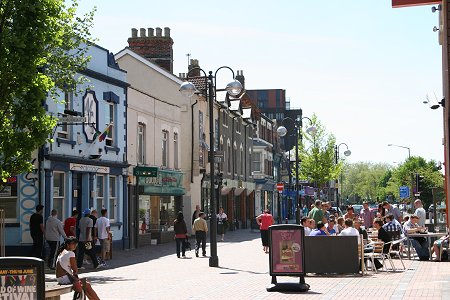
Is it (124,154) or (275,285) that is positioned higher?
(124,154)

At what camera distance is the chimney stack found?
49531 mm

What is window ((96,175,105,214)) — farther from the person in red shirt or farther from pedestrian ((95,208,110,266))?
the person in red shirt

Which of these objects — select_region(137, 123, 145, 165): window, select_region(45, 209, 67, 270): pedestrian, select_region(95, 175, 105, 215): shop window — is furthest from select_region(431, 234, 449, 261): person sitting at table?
select_region(137, 123, 145, 165): window

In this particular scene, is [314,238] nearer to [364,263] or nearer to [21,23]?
[364,263]

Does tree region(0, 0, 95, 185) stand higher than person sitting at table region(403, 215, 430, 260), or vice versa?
tree region(0, 0, 95, 185)

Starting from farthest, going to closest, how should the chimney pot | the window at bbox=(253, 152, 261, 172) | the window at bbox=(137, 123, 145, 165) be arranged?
the window at bbox=(253, 152, 261, 172) → the chimney pot → the window at bbox=(137, 123, 145, 165)

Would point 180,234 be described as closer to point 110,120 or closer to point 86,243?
point 86,243

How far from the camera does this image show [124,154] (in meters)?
35.3

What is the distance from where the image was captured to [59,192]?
2902 cm

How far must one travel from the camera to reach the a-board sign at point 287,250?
17.7 m

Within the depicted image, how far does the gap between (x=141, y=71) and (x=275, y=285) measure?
29346mm

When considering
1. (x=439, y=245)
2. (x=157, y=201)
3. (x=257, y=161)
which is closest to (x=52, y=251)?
(x=439, y=245)

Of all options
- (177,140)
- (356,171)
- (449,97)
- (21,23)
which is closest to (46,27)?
(21,23)

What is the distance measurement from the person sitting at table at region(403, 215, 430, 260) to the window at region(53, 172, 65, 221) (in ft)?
38.3
